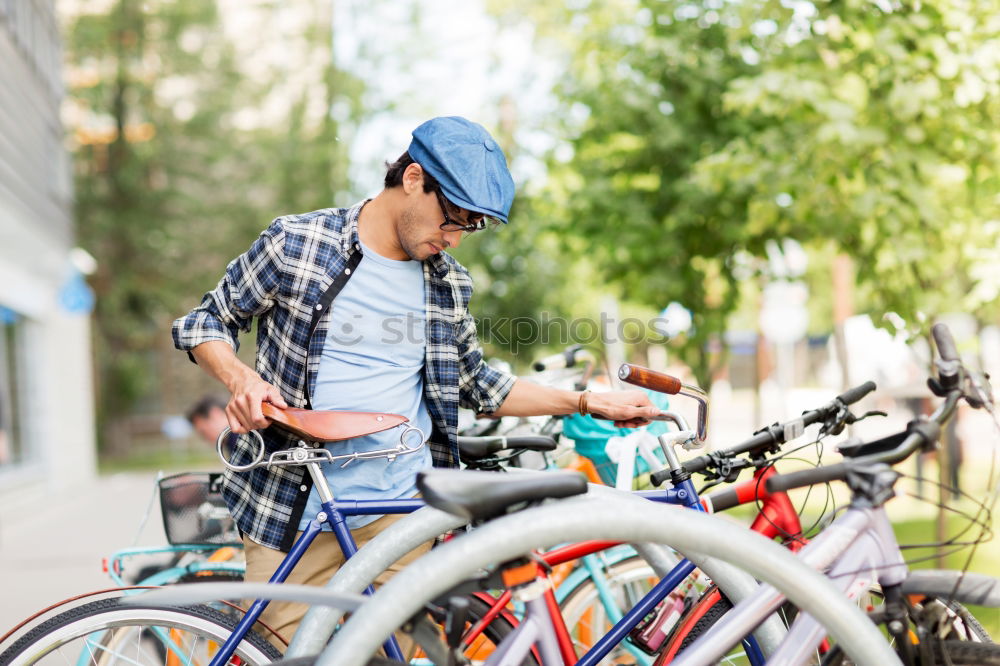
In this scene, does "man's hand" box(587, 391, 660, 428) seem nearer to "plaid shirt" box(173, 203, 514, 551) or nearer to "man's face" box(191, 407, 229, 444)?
"plaid shirt" box(173, 203, 514, 551)

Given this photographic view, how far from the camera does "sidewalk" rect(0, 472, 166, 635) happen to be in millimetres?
6262

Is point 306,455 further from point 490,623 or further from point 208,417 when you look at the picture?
point 208,417

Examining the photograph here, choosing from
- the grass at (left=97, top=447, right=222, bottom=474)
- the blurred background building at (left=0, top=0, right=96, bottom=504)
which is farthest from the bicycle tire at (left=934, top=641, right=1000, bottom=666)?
the grass at (left=97, top=447, right=222, bottom=474)

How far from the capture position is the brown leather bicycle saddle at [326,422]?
2.14m

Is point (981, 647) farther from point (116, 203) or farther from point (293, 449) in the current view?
point (116, 203)

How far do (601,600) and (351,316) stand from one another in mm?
1360

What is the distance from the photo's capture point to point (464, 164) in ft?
7.46

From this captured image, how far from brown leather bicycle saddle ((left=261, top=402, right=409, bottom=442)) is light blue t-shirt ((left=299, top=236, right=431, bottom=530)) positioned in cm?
15

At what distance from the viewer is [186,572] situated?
3.08 meters

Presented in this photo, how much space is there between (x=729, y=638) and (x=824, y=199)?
4.68 meters

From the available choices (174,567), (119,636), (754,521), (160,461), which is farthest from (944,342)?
(160,461)

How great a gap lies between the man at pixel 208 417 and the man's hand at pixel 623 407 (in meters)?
3.14

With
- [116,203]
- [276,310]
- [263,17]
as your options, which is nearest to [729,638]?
[276,310]

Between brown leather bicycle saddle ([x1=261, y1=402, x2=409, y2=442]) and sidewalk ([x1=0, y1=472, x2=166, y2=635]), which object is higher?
brown leather bicycle saddle ([x1=261, y1=402, x2=409, y2=442])
